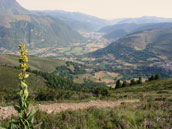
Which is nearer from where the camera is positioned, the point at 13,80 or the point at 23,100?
the point at 23,100

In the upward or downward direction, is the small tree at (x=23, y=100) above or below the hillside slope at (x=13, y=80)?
above

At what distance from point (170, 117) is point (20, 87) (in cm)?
791

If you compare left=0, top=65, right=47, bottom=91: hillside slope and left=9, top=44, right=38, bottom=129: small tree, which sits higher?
left=9, top=44, right=38, bottom=129: small tree

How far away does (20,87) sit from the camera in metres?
3.86

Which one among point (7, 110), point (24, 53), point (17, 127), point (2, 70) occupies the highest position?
point (24, 53)

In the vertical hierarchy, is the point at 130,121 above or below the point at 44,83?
above

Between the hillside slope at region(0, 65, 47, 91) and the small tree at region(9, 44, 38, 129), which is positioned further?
the hillside slope at region(0, 65, 47, 91)

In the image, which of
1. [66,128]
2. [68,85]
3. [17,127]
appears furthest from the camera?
[68,85]

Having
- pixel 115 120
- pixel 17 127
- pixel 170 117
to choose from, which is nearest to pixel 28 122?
pixel 17 127

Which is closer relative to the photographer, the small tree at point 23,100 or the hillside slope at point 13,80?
the small tree at point 23,100

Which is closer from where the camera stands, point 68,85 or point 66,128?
point 66,128

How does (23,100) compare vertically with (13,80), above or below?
above

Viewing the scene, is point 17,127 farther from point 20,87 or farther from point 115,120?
point 115,120

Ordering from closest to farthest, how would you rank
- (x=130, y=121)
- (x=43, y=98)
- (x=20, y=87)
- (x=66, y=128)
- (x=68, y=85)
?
(x=20, y=87)
(x=66, y=128)
(x=130, y=121)
(x=43, y=98)
(x=68, y=85)
